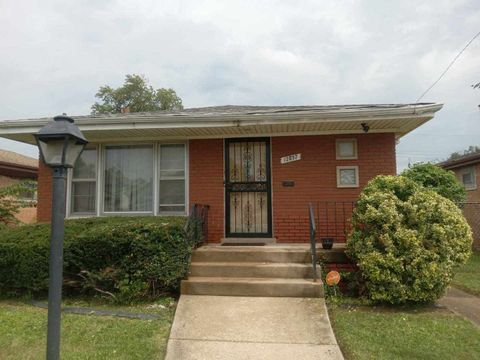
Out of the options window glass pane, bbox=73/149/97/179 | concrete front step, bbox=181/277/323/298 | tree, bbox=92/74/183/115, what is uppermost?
tree, bbox=92/74/183/115

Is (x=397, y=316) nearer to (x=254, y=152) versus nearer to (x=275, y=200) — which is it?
(x=275, y=200)

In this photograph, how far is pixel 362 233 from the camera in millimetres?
5758

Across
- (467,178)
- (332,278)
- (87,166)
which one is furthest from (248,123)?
(467,178)

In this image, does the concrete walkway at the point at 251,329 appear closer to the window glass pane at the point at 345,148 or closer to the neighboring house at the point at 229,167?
the neighboring house at the point at 229,167

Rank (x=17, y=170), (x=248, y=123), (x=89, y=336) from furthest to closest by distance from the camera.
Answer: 1. (x=17, y=170)
2. (x=248, y=123)
3. (x=89, y=336)

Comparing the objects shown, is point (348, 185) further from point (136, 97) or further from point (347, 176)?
point (136, 97)

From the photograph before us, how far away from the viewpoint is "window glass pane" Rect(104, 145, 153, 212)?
26.8ft

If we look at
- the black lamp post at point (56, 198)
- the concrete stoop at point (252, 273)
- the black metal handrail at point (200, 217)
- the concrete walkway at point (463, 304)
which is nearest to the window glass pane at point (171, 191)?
the black metal handrail at point (200, 217)

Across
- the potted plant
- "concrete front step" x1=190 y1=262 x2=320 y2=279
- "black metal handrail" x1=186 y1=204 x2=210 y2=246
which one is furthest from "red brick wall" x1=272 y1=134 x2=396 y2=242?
"concrete front step" x1=190 y1=262 x2=320 y2=279

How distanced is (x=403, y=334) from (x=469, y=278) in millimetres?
4392

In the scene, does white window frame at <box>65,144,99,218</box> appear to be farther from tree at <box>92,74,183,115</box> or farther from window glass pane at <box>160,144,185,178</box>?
tree at <box>92,74,183,115</box>

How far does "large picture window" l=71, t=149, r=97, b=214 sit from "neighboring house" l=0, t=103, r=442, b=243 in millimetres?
22

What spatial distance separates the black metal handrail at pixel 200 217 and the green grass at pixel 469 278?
497 centimetres

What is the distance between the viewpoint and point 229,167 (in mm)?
7984
